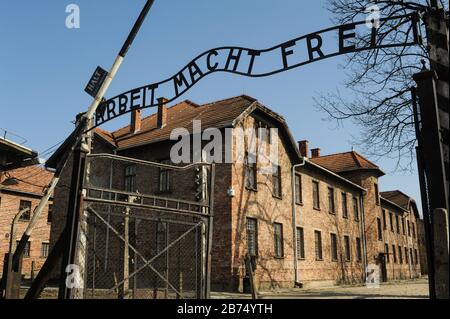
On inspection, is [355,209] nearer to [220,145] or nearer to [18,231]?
[220,145]

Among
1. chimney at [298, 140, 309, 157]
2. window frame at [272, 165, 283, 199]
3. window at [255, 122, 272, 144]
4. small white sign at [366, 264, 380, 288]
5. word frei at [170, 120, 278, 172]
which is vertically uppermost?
chimney at [298, 140, 309, 157]

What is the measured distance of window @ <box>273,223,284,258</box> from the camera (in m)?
21.6

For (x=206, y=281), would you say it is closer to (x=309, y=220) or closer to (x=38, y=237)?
(x=309, y=220)

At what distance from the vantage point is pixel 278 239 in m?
21.9

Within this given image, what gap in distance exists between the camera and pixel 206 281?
7543mm

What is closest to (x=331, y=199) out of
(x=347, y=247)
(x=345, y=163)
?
(x=347, y=247)

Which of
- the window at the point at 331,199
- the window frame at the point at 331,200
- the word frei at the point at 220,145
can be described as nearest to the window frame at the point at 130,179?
the word frei at the point at 220,145

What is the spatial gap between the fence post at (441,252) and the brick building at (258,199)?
13.5 m

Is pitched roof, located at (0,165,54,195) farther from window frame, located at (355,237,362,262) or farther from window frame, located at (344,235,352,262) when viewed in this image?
window frame, located at (355,237,362,262)

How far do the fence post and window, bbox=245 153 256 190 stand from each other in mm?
15572

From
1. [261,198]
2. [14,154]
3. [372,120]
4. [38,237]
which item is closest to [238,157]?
[261,198]

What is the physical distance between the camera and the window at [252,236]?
19.5 metres

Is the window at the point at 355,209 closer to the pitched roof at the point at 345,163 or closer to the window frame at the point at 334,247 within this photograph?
the pitched roof at the point at 345,163

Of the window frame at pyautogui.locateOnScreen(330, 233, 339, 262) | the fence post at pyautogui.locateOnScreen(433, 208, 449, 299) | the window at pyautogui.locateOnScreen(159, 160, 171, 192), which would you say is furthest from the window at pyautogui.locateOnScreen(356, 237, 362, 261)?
the fence post at pyautogui.locateOnScreen(433, 208, 449, 299)
